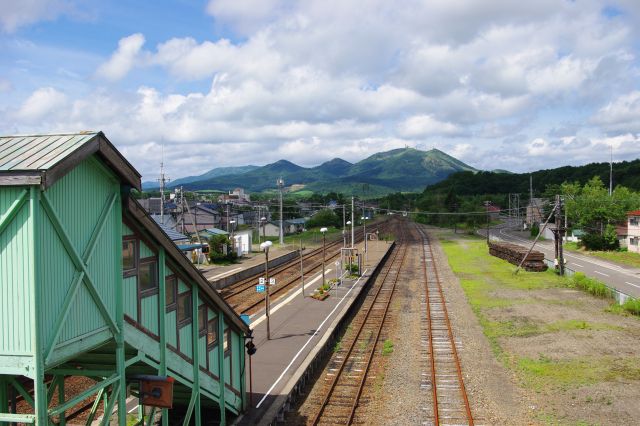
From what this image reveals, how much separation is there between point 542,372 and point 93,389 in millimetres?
16228

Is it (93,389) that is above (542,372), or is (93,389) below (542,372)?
above

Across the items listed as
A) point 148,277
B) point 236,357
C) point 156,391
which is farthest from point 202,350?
point 148,277

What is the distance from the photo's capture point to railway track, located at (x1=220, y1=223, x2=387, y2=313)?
29925mm

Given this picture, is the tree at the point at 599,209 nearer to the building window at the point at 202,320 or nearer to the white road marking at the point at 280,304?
the white road marking at the point at 280,304

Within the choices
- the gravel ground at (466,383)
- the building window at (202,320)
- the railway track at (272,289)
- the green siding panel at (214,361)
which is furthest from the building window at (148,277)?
the railway track at (272,289)

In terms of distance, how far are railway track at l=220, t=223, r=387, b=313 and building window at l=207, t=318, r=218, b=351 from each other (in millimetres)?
15172

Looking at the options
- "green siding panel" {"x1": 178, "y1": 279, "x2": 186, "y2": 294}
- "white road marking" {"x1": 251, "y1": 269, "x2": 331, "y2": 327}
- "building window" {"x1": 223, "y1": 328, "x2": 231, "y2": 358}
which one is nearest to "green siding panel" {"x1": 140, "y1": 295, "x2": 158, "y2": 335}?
"green siding panel" {"x1": 178, "y1": 279, "x2": 186, "y2": 294}

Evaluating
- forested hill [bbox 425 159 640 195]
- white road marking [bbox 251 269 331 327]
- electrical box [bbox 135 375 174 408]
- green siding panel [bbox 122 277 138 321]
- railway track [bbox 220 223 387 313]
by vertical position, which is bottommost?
white road marking [bbox 251 269 331 327]

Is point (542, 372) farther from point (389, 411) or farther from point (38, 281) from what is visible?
point (38, 281)

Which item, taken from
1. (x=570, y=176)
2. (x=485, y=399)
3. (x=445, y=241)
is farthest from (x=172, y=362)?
(x=570, y=176)

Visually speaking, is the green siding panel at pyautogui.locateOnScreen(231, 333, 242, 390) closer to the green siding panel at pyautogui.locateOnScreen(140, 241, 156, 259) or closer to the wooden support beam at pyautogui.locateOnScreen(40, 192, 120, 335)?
the green siding panel at pyautogui.locateOnScreen(140, 241, 156, 259)

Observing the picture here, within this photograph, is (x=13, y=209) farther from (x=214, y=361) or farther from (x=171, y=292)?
(x=214, y=361)

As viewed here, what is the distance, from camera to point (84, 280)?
739 cm

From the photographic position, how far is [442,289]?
36312 mm
